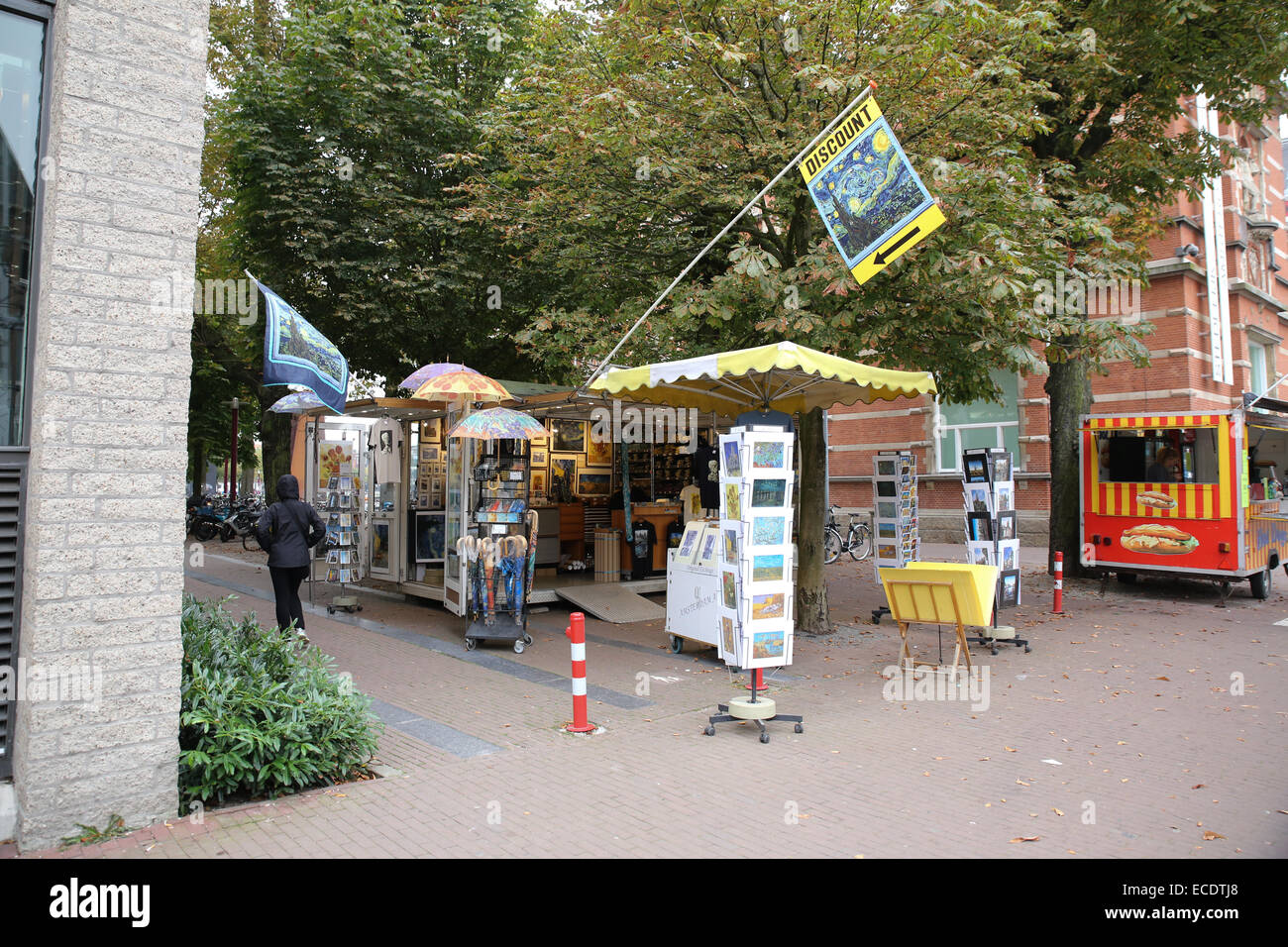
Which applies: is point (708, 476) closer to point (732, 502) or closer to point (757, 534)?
point (732, 502)

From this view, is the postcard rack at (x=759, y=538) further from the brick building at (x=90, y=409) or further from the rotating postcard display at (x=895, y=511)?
the rotating postcard display at (x=895, y=511)

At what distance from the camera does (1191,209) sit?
2116cm

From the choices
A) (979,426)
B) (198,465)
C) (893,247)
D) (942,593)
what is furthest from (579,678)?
(198,465)

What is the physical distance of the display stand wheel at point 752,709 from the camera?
6.66 m

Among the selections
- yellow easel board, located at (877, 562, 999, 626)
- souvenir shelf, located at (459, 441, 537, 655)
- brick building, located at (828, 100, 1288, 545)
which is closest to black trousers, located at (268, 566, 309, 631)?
souvenir shelf, located at (459, 441, 537, 655)

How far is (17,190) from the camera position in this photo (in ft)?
15.5

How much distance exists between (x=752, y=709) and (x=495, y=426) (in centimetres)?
457

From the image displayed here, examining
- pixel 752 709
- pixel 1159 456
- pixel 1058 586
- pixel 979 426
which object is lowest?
pixel 752 709

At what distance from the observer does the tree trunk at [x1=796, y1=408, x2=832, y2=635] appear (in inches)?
433

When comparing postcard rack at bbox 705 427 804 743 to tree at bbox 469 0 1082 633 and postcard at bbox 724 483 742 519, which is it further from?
tree at bbox 469 0 1082 633

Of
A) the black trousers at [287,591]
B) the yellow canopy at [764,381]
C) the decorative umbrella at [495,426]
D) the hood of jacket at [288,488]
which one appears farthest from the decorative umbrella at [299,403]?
the yellow canopy at [764,381]
